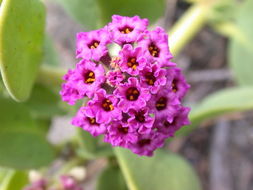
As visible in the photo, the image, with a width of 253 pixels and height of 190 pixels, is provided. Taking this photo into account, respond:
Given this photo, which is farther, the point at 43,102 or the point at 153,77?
the point at 43,102

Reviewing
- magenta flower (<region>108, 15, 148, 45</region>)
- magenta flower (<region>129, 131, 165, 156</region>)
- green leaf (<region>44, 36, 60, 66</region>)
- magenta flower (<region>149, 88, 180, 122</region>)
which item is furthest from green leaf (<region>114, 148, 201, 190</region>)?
green leaf (<region>44, 36, 60, 66</region>)

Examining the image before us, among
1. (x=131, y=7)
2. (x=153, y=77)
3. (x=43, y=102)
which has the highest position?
(x=131, y=7)

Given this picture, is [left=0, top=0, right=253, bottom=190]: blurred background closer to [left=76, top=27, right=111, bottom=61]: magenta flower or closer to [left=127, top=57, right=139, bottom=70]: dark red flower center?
[left=76, top=27, right=111, bottom=61]: magenta flower

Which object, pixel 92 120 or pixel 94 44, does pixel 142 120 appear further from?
pixel 94 44

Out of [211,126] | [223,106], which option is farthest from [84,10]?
[211,126]

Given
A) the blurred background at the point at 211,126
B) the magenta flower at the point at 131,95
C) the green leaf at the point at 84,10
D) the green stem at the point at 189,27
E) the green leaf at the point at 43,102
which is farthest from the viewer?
the blurred background at the point at 211,126

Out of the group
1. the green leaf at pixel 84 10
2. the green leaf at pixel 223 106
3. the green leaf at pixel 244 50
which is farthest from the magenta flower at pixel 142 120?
the green leaf at pixel 244 50

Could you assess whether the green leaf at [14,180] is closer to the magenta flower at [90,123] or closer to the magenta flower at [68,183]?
the magenta flower at [68,183]
